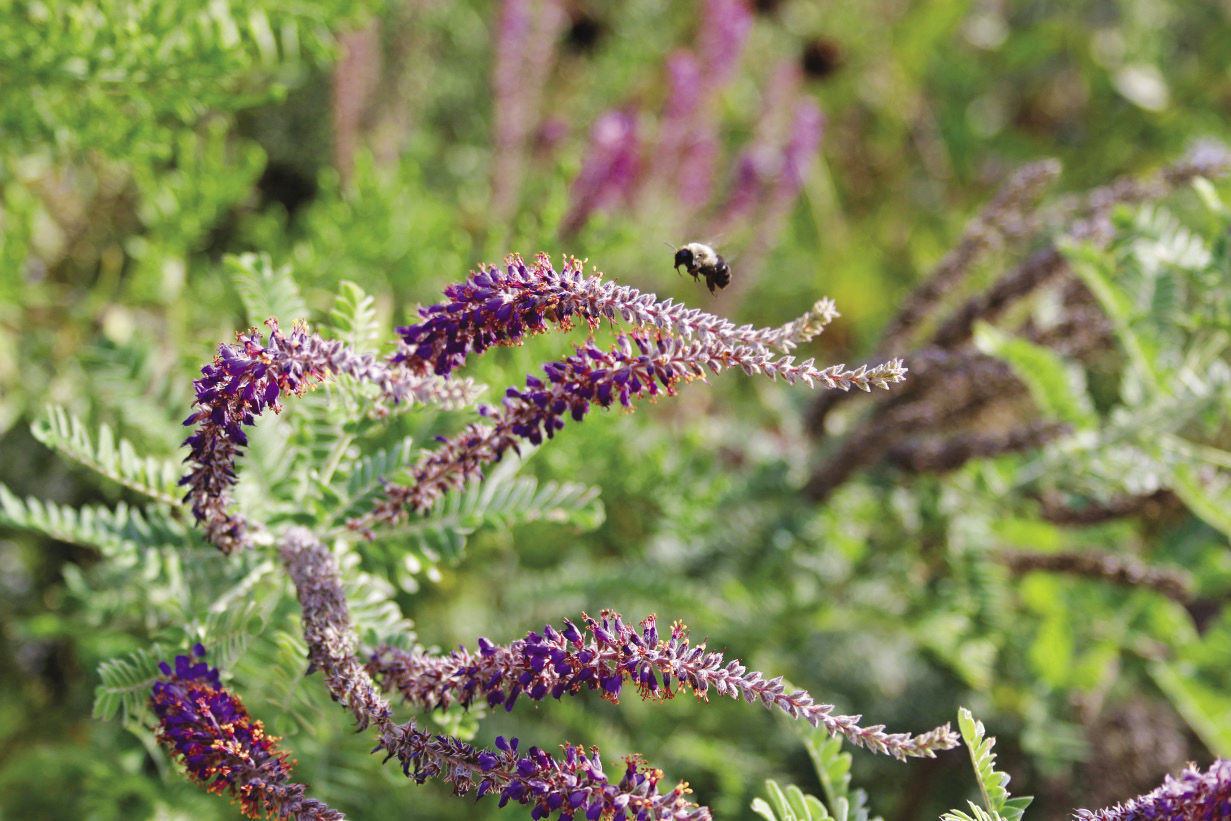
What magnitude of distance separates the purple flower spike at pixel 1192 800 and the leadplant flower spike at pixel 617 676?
0.08 metres

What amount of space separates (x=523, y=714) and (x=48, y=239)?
747 millimetres

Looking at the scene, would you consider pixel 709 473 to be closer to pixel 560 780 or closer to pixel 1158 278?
pixel 1158 278

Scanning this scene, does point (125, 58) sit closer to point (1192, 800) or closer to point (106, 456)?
point (106, 456)

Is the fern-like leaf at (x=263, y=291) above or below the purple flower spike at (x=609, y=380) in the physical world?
above

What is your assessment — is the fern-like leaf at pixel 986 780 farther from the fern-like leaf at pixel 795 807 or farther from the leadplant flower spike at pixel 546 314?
the leadplant flower spike at pixel 546 314

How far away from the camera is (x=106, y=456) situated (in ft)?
1.65

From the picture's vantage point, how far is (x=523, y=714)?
3.15 feet

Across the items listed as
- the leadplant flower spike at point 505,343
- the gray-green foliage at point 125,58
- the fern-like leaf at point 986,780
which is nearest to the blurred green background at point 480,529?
the gray-green foliage at point 125,58

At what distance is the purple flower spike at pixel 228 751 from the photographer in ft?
1.33

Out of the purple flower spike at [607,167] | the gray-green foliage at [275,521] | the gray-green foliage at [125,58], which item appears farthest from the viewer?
the purple flower spike at [607,167]

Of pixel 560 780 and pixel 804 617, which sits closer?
pixel 560 780

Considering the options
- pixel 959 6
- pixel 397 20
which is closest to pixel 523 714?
pixel 397 20

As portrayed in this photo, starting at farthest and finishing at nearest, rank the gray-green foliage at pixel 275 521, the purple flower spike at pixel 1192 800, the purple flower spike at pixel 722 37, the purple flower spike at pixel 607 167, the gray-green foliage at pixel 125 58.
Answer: the purple flower spike at pixel 722 37 → the purple flower spike at pixel 607 167 → the gray-green foliage at pixel 125 58 → the gray-green foliage at pixel 275 521 → the purple flower spike at pixel 1192 800

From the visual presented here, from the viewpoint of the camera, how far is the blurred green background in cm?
69
